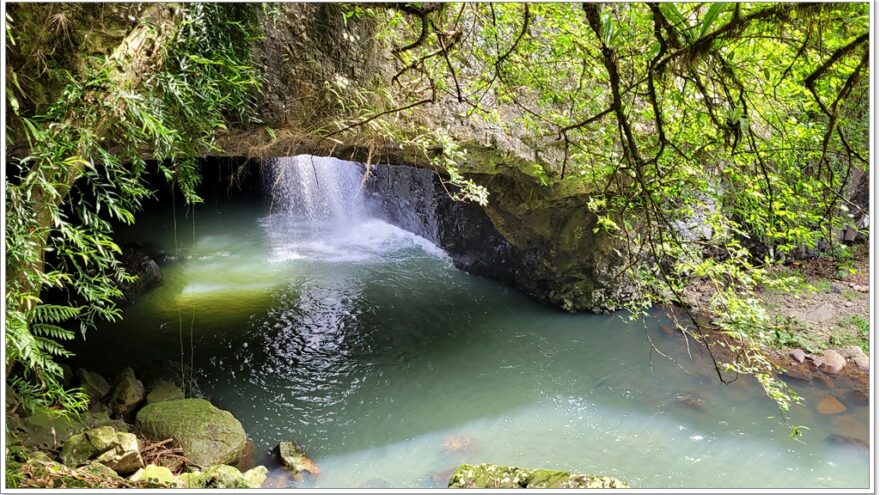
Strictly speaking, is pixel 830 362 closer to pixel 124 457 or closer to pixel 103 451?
pixel 124 457

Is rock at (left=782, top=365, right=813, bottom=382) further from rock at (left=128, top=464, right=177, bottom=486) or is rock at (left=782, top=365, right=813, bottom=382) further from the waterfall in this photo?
the waterfall

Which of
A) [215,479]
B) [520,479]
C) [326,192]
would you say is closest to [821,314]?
[520,479]

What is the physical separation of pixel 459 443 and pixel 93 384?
3709 mm

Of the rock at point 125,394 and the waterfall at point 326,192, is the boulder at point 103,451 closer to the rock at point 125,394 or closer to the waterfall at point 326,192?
the rock at point 125,394

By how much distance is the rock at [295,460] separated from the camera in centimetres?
470

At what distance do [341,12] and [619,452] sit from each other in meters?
4.59

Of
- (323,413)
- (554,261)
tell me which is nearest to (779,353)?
(554,261)

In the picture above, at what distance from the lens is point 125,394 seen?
5340mm

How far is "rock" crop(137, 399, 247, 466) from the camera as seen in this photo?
4.52 meters

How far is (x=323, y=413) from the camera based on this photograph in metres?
5.58

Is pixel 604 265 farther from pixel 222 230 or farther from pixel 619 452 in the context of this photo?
pixel 222 230

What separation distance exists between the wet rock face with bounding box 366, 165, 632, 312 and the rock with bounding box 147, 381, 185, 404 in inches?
164

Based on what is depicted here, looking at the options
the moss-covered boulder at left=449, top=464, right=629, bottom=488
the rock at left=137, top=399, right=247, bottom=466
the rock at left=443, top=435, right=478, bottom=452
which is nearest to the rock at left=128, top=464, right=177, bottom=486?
the rock at left=137, top=399, right=247, bottom=466

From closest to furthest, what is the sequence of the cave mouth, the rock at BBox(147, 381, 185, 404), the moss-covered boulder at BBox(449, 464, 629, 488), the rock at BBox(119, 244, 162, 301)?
1. the moss-covered boulder at BBox(449, 464, 629, 488)
2. the cave mouth
3. the rock at BBox(147, 381, 185, 404)
4. the rock at BBox(119, 244, 162, 301)
